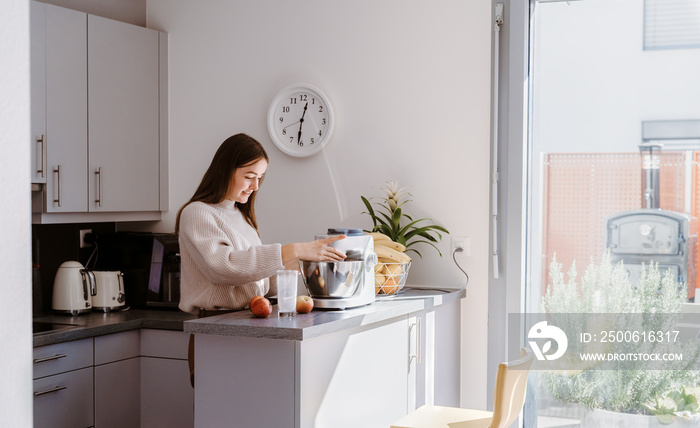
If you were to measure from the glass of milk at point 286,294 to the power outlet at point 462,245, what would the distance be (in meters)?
1.19

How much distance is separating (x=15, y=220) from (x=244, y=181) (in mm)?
1929

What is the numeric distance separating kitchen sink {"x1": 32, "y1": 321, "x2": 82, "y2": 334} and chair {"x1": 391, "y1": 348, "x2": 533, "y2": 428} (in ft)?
4.66

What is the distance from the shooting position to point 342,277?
235 cm

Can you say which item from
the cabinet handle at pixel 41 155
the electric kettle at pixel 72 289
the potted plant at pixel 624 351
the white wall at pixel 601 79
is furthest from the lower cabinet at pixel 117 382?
the white wall at pixel 601 79

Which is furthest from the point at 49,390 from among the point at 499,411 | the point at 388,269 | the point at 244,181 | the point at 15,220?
the point at 15,220

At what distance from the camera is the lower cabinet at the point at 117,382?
2.83 m

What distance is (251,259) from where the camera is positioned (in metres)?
2.34

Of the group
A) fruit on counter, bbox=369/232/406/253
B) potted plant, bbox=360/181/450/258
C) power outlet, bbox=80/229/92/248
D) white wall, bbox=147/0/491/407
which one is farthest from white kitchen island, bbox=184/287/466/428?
power outlet, bbox=80/229/92/248

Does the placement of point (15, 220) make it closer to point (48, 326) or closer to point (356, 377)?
point (356, 377)

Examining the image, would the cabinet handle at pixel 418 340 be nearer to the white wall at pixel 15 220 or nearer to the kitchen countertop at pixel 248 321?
the kitchen countertop at pixel 248 321

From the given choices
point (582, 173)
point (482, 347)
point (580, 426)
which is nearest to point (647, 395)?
→ point (580, 426)

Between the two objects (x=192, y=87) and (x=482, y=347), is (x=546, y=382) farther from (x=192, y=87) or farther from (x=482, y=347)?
(x=192, y=87)

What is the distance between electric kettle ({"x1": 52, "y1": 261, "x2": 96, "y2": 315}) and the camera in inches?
129

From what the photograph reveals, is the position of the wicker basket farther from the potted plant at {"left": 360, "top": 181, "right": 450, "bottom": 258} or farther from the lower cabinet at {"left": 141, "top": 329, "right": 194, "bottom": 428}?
the lower cabinet at {"left": 141, "top": 329, "right": 194, "bottom": 428}
